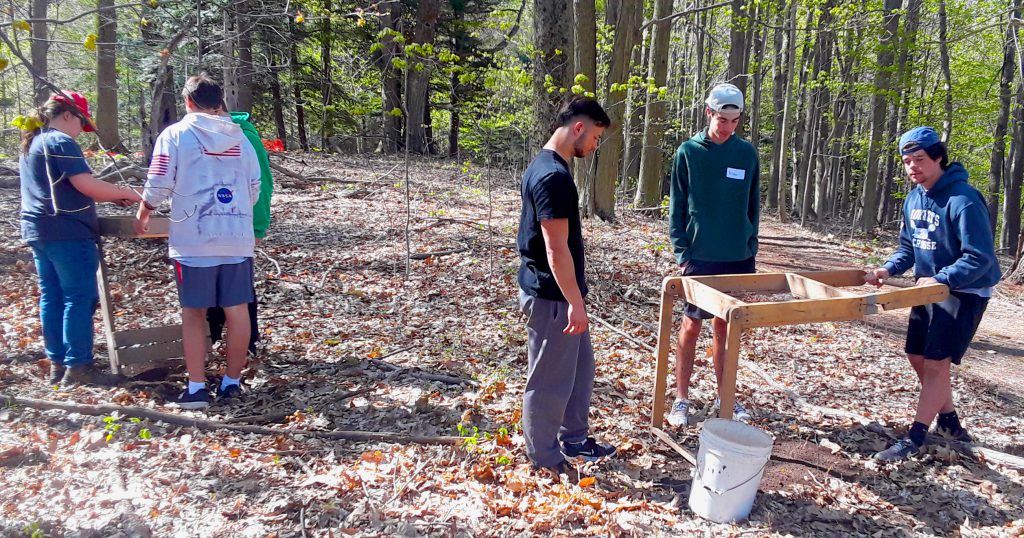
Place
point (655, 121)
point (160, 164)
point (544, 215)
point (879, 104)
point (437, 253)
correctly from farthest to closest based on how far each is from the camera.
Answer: point (879, 104) → point (655, 121) → point (437, 253) → point (160, 164) → point (544, 215)

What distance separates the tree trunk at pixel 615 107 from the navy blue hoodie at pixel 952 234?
5.74m

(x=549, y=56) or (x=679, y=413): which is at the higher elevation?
(x=549, y=56)

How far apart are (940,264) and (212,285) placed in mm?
4361

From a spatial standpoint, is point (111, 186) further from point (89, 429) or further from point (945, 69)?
point (945, 69)

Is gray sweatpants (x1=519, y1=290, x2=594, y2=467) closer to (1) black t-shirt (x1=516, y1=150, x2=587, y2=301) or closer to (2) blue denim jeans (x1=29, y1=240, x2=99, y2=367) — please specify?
(1) black t-shirt (x1=516, y1=150, x2=587, y2=301)

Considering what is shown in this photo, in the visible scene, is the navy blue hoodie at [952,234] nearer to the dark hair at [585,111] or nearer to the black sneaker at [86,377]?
the dark hair at [585,111]

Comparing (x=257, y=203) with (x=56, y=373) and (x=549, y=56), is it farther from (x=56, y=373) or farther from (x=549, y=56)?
(x=549, y=56)

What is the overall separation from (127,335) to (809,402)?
16.0 feet

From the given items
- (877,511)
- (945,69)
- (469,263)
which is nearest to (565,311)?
(877,511)

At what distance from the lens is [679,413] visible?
4191 mm

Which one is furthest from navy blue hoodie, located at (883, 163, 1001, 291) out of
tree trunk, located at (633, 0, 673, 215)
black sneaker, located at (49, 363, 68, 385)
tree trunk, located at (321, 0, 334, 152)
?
tree trunk, located at (321, 0, 334, 152)

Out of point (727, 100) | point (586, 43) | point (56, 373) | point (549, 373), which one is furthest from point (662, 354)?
point (586, 43)

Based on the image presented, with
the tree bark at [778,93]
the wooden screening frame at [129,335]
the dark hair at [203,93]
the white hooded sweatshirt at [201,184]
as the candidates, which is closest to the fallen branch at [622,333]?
the white hooded sweatshirt at [201,184]

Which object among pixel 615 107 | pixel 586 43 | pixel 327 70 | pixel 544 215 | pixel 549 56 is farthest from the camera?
pixel 327 70
